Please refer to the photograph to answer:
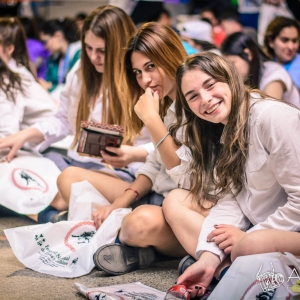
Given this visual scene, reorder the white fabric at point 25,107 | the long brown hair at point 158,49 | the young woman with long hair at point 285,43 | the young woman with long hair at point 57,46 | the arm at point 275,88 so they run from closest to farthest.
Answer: the long brown hair at point 158,49, the white fabric at point 25,107, the arm at point 275,88, the young woman with long hair at point 285,43, the young woman with long hair at point 57,46

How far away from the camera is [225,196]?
6.88ft

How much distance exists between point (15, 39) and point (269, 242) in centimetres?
226

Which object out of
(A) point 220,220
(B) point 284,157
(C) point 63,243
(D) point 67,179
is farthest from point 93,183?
(B) point 284,157

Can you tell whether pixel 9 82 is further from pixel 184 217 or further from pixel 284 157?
pixel 284 157

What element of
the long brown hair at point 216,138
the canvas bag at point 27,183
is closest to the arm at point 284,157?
the long brown hair at point 216,138

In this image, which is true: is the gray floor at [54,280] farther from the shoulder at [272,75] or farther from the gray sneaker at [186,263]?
the shoulder at [272,75]

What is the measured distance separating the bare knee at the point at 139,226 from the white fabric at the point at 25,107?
116 cm

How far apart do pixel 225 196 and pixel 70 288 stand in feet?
1.99

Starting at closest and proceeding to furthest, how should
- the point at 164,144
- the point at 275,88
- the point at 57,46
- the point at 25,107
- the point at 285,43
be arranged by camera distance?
the point at 164,144 < the point at 25,107 < the point at 275,88 < the point at 285,43 < the point at 57,46

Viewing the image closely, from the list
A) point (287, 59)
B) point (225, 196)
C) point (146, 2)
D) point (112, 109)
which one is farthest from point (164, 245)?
point (146, 2)

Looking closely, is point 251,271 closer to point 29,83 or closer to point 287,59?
point 29,83

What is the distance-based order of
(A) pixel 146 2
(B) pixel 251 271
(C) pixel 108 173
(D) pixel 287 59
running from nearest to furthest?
1. (B) pixel 251 271
2. (C) pixel 108 173
3. (D) pixel 287 59
4. (A) pixel 146 2

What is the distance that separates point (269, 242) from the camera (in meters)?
1.79

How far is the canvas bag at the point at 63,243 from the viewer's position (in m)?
2.17
